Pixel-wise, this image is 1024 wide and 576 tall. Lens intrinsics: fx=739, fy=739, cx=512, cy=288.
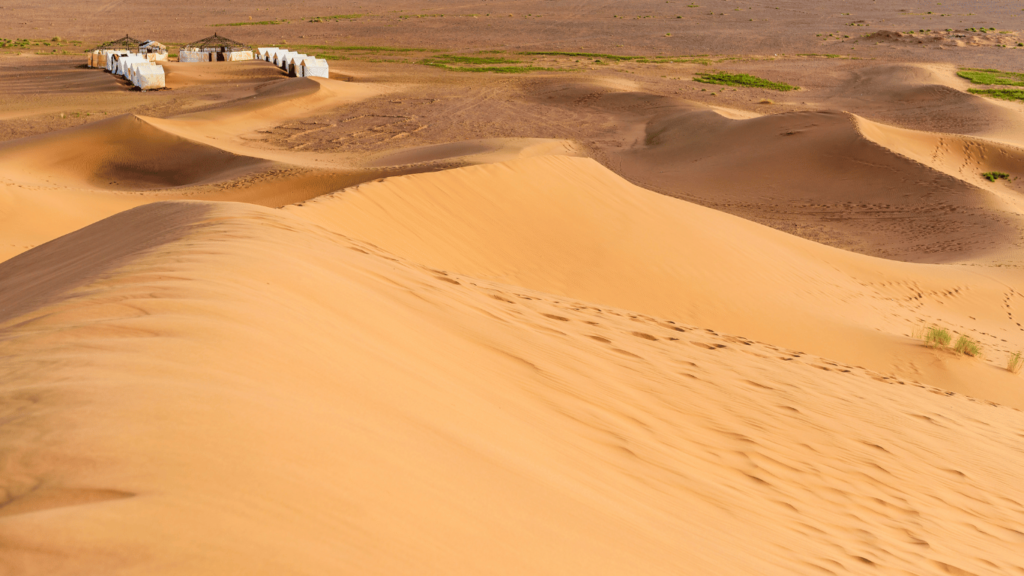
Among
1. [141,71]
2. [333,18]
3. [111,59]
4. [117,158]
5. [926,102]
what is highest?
[333,18]

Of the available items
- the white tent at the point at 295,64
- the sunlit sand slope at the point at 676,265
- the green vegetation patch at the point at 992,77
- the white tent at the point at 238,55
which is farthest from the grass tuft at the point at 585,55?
the sunlit sand slope at the point at 676,265

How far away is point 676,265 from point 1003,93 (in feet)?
88.9

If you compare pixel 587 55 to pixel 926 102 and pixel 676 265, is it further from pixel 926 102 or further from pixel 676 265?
pixel 676 265

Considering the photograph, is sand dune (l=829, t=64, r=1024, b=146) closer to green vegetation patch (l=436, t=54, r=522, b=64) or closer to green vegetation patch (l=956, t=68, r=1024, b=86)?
green vegetation patch (l=956, t=68, r=1024, b=86)

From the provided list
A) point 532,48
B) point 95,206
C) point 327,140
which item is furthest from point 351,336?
point 532,48

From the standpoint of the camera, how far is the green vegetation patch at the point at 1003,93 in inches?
1096

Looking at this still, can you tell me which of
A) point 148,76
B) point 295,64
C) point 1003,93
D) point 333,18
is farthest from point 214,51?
point 1003,93

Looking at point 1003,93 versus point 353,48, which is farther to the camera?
point 353,48

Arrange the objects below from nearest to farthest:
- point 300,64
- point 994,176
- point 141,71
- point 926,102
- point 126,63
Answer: point 994,176 < point 141,71 < point 126,63 < point 926,102 < point 300,64

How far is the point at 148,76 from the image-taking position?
2497 cm

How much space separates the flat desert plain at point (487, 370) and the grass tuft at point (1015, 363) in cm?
4

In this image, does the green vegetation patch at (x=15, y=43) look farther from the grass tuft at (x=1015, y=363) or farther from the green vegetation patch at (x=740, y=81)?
the grass tuft at (x=1015, y=363)

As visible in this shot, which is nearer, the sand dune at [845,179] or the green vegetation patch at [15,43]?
the sand dune at [845,179]

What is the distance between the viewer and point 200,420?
6.81 feet
